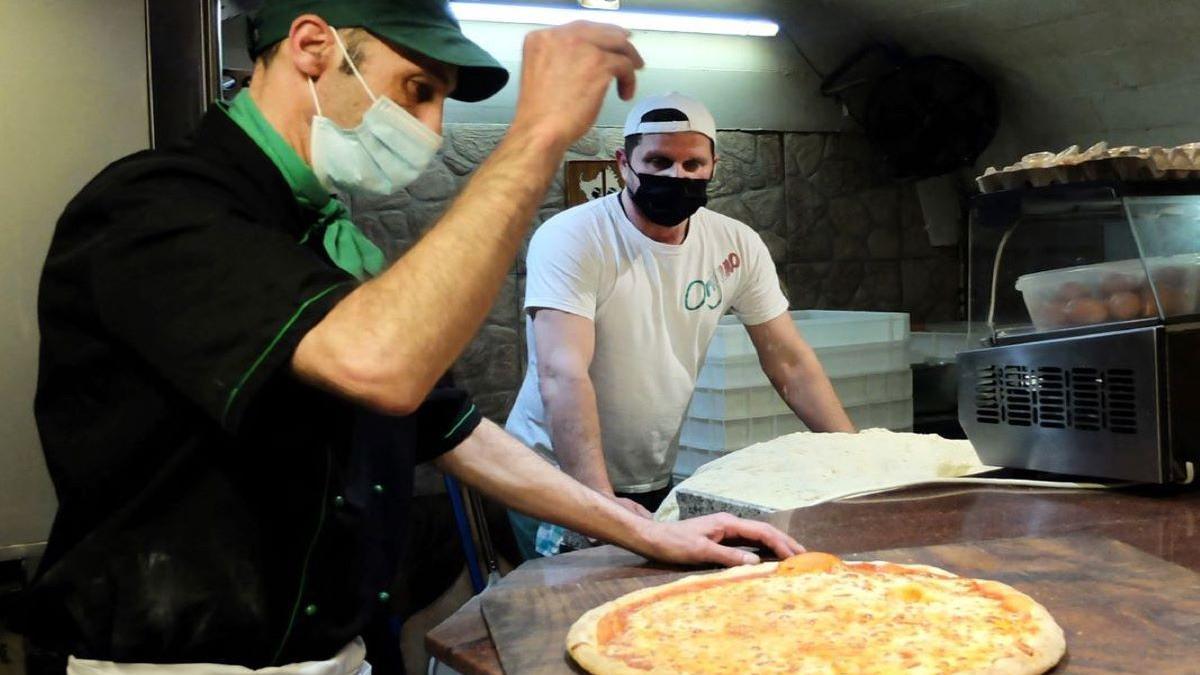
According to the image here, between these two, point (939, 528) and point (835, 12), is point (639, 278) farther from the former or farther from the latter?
point (835, 12)

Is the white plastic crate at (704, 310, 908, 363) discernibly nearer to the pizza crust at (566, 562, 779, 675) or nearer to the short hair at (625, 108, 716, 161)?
the short hair at (625, 108, 716, 161)

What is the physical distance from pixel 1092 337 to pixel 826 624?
3.37ft

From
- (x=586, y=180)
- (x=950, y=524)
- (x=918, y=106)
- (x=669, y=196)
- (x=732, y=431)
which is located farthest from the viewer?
(x=918, y=106)

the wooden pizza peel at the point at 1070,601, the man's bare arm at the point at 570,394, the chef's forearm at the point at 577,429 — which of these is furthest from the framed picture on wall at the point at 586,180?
the wooden pizza peel at the point at 1070,601

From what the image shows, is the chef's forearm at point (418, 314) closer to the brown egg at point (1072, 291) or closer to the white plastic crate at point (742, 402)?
the brown egg at point (1072, 291)

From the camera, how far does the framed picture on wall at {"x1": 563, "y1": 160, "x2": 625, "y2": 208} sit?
169 inches

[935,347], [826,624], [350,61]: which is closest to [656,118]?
[350,61]

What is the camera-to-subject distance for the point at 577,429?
2.49m

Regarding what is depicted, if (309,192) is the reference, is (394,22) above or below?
above

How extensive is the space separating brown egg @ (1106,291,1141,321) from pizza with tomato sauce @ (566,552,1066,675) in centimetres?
83

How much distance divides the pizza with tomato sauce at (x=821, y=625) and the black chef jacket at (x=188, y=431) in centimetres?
33

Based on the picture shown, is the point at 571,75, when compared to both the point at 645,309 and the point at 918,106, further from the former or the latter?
the point at 918,106

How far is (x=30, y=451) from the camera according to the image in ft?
7.16

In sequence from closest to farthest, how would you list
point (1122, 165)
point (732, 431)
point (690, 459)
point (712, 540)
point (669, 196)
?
point (712, 540) < point (1122, 165) < point (669, 196) < point (732, 431) < point (690, 459)
